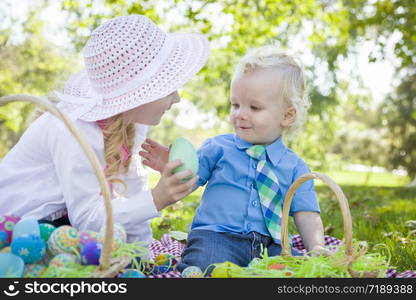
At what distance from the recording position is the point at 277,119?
2506mm

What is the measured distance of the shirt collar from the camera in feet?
8.14

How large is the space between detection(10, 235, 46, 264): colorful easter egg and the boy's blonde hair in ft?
4.18

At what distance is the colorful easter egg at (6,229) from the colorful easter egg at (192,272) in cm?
65

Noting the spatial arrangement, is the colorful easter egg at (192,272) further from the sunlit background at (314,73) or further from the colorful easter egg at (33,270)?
the sunlit background at (314,73)

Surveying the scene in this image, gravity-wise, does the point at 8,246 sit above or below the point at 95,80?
below

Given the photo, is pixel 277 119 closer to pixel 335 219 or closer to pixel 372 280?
pixel 372 280

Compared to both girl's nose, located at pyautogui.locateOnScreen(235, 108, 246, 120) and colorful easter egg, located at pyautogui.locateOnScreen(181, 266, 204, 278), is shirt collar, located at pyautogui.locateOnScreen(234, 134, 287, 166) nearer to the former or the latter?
girl's nose, located at pyautogui.locateOnScreen(235, 108, 246, 120)

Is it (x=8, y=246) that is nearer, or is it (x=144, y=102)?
(x=8, y=246)

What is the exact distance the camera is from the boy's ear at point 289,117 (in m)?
2.54

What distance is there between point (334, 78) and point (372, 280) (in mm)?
13185

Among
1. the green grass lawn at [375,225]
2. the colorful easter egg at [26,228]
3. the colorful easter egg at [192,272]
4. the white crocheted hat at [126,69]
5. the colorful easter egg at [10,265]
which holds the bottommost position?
the green grass lawn at [375,225]

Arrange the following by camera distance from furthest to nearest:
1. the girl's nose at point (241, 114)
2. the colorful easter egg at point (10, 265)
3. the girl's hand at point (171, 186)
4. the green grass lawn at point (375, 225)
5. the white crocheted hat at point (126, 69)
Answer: the green grass lawn at point (375, 225)
the girl's nose at point (241, 114)
the white crocheted hat at point (126, 69)
the girl's hand at point (171, 186)
the colorful easter egg at point (10, 265)

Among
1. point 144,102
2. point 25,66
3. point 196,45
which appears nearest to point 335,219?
point 196,45

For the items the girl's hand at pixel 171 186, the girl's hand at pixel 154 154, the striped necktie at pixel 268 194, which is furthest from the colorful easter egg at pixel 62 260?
the striped necktie at pixel 268 194
